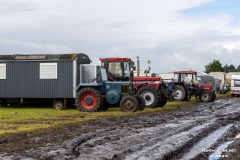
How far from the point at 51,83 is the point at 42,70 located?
2.77ft

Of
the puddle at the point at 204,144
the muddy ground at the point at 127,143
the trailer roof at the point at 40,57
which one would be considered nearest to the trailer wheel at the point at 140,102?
the trailer roof at the point at 40,57

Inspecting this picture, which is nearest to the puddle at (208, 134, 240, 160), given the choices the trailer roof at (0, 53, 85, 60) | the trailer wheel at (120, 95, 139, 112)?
the trailer wheel at (120, 95, 139, 112)

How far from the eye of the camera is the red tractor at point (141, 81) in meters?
21.6

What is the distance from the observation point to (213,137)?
1101 cm

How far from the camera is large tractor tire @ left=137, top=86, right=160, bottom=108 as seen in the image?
22.0 metres

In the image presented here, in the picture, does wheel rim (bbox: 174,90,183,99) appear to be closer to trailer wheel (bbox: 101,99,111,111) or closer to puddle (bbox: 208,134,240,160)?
trailer wheel (bbox: 101,99,111,111)

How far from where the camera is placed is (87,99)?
20.2 meters

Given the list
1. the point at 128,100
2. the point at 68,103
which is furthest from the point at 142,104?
the point at 68,103

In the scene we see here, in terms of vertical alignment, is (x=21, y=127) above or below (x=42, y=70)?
below

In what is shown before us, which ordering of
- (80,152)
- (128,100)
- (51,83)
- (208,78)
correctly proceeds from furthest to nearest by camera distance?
(208,78) < (51,83) < (128,100) < (80,152)

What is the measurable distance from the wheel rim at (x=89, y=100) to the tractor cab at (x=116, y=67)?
5.95ft

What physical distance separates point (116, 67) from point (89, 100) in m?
2.43

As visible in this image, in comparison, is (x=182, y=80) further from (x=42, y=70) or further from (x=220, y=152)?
(x=220, y=152)

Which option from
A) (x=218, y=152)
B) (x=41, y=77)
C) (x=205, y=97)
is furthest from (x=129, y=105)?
(x=205, y=97)
